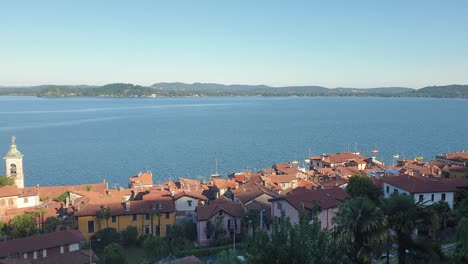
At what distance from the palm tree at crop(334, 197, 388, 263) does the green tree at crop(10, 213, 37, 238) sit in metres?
22.0

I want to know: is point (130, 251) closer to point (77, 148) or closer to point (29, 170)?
point (29, 170)

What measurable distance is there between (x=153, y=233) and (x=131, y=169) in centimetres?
3895

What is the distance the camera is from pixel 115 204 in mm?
31141

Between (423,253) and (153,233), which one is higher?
(423,253)

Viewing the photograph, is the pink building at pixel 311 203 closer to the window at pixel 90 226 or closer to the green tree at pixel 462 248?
the window at pixel 90 226

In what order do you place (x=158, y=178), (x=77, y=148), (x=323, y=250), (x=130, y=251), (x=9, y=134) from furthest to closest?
(x=9, y=134)
(x=77, y=148)
(x=158, y=178)
(x=130, y=251)
(x=323, y=250)

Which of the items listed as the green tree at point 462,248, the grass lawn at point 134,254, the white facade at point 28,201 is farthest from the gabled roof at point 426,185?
the white facade at point 28,201

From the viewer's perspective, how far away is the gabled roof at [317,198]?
25.8 m

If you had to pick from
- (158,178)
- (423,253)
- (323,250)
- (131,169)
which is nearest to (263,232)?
(323,250)

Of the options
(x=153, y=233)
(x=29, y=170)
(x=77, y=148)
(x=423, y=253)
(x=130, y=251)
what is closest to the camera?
(x=423, y=253)

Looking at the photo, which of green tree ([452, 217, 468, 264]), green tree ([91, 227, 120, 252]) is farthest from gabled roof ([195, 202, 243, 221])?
green tree ([452, 217, 468, 264])

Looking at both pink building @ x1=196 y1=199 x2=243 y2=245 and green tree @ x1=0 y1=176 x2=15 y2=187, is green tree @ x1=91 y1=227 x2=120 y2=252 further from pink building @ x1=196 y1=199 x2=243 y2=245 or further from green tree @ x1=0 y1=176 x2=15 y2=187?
green tree @ x1=0 y1=176 x2=15 y2=187

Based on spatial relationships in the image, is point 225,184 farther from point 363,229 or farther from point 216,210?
point 363,229

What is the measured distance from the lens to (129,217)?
3009cm
